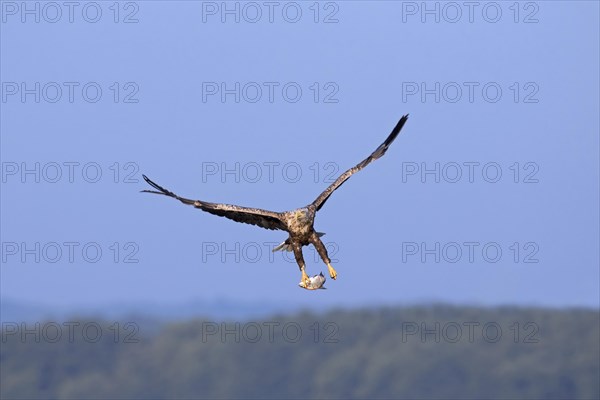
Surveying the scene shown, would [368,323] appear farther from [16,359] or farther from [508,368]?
[16,359]

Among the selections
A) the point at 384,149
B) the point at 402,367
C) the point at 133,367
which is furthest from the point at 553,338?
the point at 384,149

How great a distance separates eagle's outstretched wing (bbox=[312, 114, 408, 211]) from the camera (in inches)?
2000

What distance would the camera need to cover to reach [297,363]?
14138 cm

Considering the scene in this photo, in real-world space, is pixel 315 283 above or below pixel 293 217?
below

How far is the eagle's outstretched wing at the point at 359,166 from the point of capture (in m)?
50.8

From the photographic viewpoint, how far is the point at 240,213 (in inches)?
2030

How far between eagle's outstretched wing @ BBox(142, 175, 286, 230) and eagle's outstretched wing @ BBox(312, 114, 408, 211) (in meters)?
1.63

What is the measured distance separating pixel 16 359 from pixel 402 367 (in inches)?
1498

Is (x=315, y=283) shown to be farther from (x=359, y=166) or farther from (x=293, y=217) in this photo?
(x=359, y=166)

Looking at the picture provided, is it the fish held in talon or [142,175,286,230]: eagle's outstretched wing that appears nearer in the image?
the fish held in talon

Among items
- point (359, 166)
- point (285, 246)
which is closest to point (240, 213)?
point (285, 246)

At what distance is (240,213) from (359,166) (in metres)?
4.69

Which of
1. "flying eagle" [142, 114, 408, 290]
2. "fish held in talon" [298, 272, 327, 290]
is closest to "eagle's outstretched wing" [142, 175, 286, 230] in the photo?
"flying eagle" [142, 114, 408, 290]

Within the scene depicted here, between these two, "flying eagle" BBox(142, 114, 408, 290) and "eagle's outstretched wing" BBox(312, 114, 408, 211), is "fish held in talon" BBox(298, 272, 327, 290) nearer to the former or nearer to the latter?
"flying eagle" BBox(142, 114, 408, 290)
